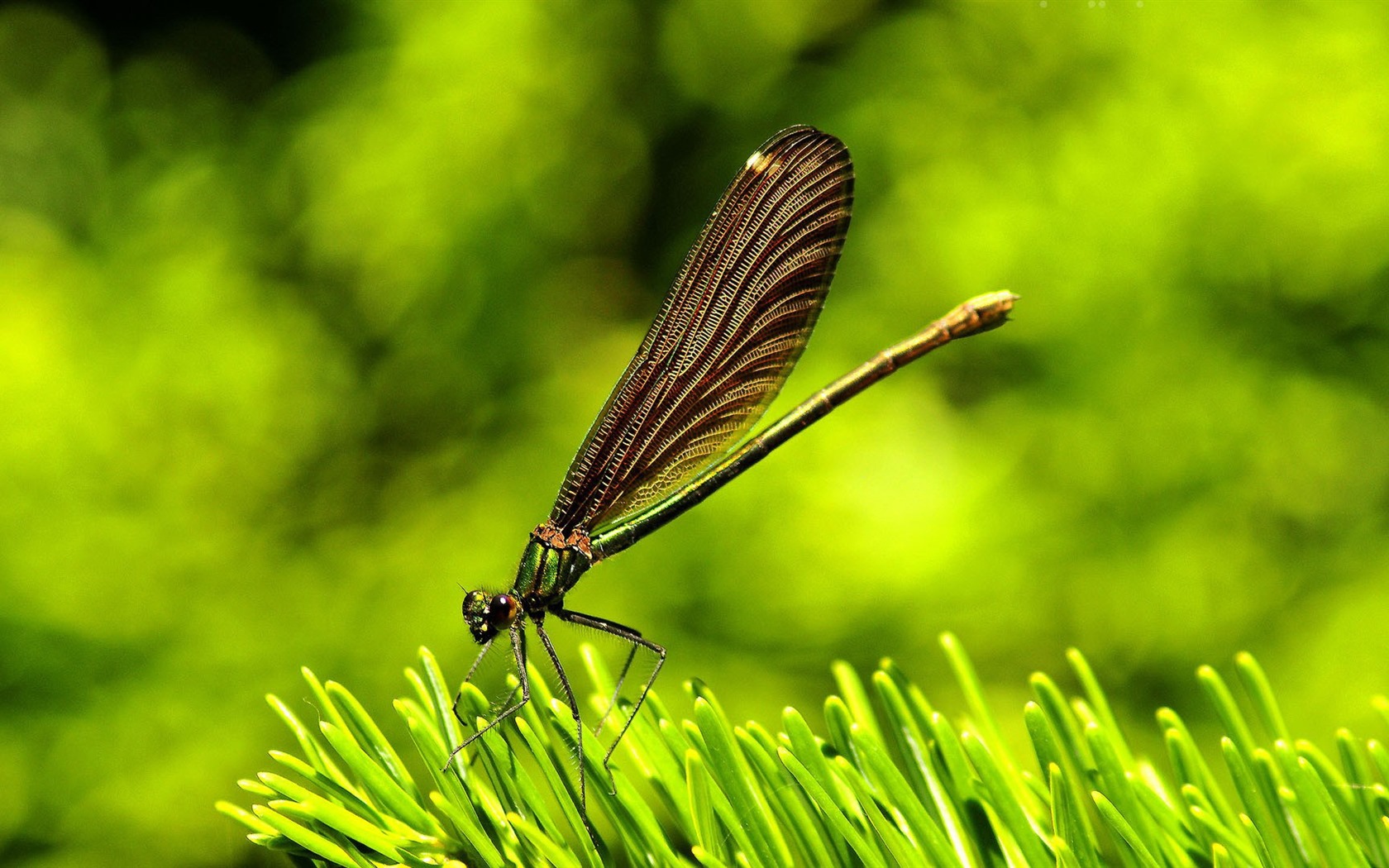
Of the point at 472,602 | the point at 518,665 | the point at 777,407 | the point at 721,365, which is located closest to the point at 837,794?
the point at 518,665

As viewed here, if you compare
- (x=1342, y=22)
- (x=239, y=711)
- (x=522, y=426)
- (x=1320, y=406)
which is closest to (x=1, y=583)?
(x=239, y=711)

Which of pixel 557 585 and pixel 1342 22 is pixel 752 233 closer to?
pixel 557 585

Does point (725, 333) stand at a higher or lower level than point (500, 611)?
higher

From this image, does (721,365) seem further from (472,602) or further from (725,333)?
(472,602)

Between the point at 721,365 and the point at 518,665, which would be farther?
the point at 721,365

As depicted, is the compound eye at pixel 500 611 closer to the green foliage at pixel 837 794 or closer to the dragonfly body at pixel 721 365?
the dragonfly body at pixel 721 365

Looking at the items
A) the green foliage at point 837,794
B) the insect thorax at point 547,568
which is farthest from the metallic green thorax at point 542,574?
the green foliage at point 837,794

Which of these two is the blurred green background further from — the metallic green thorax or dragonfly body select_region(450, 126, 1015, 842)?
the metallic green thorax

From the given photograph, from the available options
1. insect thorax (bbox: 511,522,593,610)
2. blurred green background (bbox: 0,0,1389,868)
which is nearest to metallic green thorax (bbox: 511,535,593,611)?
insect thorax (bbox: 511,522,593,610)
